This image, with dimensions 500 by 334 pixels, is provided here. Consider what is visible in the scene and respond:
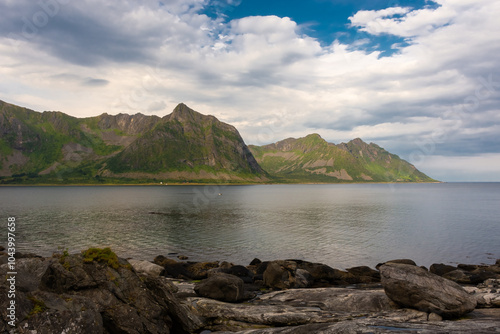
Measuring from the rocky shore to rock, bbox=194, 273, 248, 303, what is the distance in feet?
0.25

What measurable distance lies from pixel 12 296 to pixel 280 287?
23.0 metres

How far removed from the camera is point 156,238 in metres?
60.2

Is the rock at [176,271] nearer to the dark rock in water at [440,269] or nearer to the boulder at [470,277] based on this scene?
the dark rock in water at [440,269]

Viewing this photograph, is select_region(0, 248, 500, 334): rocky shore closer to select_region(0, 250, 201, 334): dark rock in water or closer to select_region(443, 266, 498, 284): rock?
select_region(0, 250, 201, 334): dark rock in water

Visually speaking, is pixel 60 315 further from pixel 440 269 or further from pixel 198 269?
pixel 440 269

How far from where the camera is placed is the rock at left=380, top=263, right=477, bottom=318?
1916 centimetres

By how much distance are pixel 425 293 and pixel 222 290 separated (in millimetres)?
14335

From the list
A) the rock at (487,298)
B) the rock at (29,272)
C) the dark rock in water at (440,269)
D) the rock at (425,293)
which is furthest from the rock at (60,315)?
the dark rock in water at (440,269)

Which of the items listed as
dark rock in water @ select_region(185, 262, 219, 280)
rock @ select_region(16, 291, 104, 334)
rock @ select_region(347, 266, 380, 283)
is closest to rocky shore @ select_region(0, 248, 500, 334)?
rock @ select_region(16, 291, 104, 334)

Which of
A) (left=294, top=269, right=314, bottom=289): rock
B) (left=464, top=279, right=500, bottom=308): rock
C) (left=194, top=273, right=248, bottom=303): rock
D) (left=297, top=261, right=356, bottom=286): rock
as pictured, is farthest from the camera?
(left=297, top=261, right=356, bottom=286): rock

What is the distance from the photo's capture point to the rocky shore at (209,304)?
519 inches

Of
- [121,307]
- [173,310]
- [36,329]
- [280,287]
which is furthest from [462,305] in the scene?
[36,329]

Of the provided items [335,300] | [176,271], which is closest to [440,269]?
[335,300]

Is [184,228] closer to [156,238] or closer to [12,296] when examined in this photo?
[156,238]
